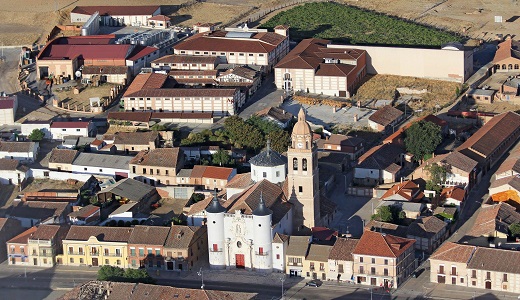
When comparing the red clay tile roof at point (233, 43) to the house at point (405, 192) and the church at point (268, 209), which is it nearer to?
the house at point (405, 192)

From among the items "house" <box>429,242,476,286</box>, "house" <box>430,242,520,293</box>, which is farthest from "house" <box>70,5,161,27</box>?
"house" <box>429,242,476,286</box>

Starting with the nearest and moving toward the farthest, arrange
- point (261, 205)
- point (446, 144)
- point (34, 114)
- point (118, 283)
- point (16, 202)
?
point (118, 283)
point (261, 205)
point (16, 202)
point (446, 144)
point (34, 114)

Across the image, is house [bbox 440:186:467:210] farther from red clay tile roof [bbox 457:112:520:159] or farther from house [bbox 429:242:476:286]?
house [bbox 429:242:476:286]

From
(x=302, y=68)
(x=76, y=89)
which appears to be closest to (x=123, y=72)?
(x=76, y=89)

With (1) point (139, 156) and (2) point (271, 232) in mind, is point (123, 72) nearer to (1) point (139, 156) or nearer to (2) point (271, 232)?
(1) point (139, 156)

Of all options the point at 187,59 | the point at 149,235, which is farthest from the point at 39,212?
the point at 187,59

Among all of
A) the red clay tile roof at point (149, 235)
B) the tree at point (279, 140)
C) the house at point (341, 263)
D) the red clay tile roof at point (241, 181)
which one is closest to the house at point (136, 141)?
the tree at point (279, 140)

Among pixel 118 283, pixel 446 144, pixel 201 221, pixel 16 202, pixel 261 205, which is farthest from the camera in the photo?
pixel 446 144
